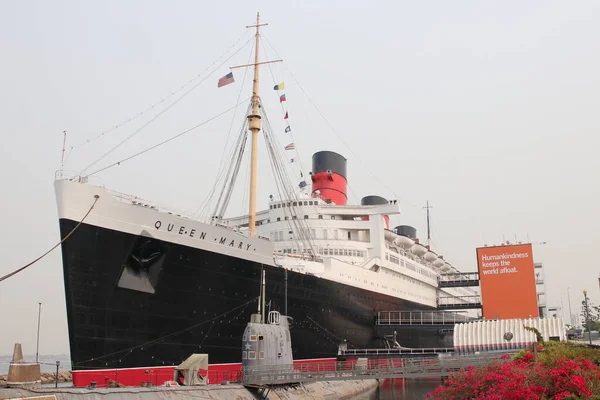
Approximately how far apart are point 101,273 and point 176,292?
313 cm

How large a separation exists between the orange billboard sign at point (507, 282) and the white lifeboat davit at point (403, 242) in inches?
229

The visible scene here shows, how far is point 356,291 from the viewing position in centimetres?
3441

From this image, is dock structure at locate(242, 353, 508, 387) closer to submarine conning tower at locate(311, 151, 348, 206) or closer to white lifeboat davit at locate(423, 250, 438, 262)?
submarine conning tower at locate(311, 151, 348, 206)

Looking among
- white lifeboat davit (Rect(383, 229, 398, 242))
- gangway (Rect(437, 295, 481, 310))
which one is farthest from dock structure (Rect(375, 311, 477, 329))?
gangway (Rect(437, 295, 481, 310))

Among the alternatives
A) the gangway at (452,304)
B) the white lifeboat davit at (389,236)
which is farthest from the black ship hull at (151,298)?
the gangway at (452,304)

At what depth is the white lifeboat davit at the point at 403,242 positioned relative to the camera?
44.2 metres

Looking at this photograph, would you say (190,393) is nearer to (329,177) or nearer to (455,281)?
(329,177)

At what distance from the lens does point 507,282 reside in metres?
43.2

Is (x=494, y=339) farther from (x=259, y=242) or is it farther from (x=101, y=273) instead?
(x=101, y=273)

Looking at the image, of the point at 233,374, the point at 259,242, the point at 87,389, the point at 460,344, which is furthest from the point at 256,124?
the point at 460,344

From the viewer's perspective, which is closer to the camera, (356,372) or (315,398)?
(356,372)

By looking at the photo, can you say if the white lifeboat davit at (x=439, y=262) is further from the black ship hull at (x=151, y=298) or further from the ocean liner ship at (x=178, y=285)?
the black ship hull at (x=151, y=298)

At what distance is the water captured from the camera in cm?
3170

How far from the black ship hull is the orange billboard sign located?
22.9m
